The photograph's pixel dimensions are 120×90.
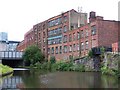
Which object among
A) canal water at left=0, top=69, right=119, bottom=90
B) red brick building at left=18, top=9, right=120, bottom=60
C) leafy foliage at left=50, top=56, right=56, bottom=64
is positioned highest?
red brick building at left=18, top=9, right=120, bottom=60

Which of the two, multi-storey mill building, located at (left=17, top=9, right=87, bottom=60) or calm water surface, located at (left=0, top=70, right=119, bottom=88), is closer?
calm water surface, located at (left=0, top=70, right=119, bottom=88)

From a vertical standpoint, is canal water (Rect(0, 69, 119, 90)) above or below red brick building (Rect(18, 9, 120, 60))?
below

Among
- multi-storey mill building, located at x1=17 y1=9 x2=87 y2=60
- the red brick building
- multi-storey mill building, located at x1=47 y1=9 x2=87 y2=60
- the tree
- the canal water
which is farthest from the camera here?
the tree

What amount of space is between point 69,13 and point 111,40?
688 inches

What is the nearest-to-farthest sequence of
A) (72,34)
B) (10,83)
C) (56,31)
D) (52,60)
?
(10,83) → (72,34) → (52,60) → (56,31)

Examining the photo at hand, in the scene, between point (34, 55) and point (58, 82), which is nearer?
point (58, 82)

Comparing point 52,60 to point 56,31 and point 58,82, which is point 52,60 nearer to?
point 56,31

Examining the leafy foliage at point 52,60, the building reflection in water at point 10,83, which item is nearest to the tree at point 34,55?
the leafy foliage at point 52,60

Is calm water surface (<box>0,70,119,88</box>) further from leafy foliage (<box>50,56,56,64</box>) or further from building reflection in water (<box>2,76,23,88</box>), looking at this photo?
leafy foliage (<box>50,56,56,64</box>)

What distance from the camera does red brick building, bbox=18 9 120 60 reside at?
50.2 metres

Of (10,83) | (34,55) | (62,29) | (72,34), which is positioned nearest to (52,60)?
(34,55)

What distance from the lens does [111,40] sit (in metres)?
50.2

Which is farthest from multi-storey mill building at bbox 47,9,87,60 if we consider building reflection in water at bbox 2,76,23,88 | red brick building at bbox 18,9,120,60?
building reflection in water at bbox 2,76,23,88

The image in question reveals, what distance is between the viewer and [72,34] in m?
61.0
